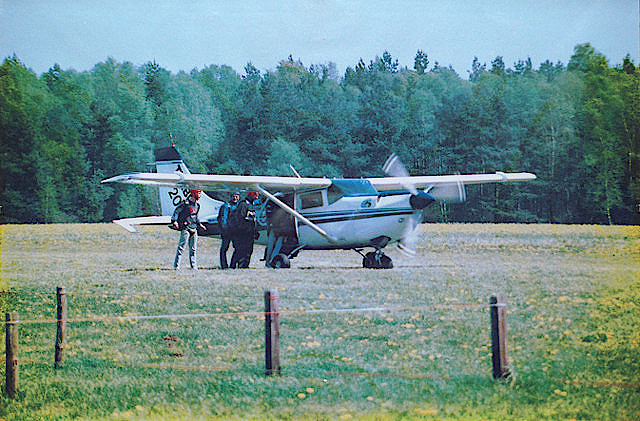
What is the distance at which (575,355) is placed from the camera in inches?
246

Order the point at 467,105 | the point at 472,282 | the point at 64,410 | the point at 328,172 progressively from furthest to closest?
the point at 328,172 < the point at 467,105 < the point at 472,282 < the point at 64,410

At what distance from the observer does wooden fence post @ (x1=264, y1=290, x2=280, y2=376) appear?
552 cm

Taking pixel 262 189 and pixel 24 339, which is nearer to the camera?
pixel 24 339

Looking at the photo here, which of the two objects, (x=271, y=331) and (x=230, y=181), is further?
(x=230, y=181)

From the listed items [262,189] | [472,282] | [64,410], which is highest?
[262,189]

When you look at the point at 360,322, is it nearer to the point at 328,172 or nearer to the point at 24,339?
the point at 24,339

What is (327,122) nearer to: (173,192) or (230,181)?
(230,181)

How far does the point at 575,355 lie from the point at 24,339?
232 inches

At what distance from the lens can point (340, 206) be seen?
12.8 metres

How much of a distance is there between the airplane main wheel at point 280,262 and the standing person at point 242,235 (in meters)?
0.50

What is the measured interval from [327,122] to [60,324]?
671cm

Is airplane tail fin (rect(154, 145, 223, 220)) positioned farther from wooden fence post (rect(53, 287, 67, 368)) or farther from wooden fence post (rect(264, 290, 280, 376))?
wooden fence post (rect(264, 290, 280, 376))

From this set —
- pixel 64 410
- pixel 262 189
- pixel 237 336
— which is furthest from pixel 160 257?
pixel 64 410

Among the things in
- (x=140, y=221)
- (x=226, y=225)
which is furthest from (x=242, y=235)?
(x=140, y=221)
